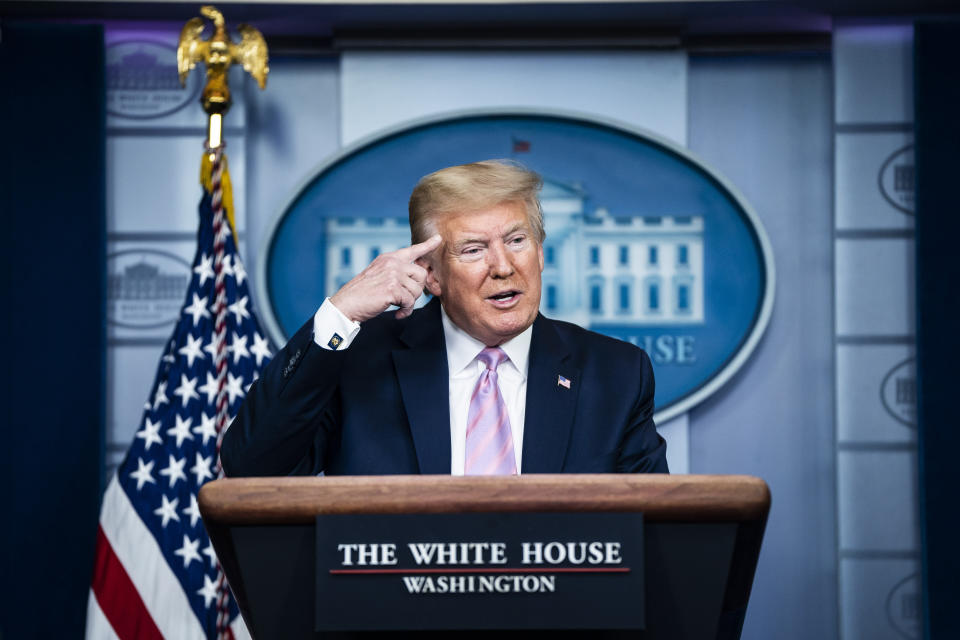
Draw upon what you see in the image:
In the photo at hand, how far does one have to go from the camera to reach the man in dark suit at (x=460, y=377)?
148cm

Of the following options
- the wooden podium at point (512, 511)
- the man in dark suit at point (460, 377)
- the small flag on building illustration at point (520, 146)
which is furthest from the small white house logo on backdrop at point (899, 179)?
the wooden podium at point (512, 511)

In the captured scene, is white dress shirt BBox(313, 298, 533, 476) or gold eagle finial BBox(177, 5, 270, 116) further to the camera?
gold eagle finial BBox(177, 5, 270, 116)

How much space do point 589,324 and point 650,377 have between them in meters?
1.65

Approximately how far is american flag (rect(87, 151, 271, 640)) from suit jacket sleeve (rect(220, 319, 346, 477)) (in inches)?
57.6

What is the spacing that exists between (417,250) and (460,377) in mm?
260

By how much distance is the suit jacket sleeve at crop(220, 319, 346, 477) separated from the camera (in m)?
1.44

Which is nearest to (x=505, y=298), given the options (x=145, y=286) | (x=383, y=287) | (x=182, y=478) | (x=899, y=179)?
(x=383, y=287)

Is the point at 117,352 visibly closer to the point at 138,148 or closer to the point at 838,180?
the point at 138,148

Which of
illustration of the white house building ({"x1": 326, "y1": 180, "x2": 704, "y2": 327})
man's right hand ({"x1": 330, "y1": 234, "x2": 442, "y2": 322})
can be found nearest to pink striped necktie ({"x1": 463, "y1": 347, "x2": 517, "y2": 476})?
man's right hand ({"x1": 330, "y1": 234, "x2": 442, "y2": 322})

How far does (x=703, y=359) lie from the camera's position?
3340 mm

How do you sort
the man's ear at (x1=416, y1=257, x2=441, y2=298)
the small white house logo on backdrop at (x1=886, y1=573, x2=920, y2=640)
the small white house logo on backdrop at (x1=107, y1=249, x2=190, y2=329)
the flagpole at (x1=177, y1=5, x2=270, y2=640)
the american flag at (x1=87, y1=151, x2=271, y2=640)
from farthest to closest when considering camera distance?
1. the small white house logo on backdrop at (x1=107, y1=249, x2=190, y2=329)
2. the small white house logo on backdrop at (x1=886, y1=573, x2=920, y2=640)
3. the flagpole at (x1=177, y1=5, x2=270, y2=640)
4. the american flag at (x1=87, y1=151, x2=271, y2=640)
5. the man's ear at (x1=416, y1=257, x2=441, y2=298)

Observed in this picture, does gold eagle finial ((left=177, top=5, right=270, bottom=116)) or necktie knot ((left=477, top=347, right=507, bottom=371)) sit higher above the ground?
gold eagle finial ((left=177, top=5, right=270, bottom=116))

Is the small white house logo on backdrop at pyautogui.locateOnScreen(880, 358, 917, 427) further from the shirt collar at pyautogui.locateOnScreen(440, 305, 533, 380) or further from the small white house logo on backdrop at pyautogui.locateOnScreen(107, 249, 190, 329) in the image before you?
the small white house logo on backdrop at pyautogui.locateOnScreen(107, 249, 190, 329)

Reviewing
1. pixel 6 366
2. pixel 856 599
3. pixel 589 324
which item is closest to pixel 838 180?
pixel 589 324
